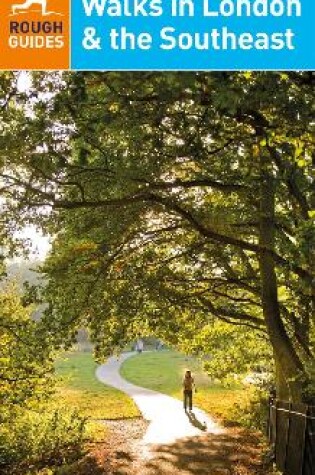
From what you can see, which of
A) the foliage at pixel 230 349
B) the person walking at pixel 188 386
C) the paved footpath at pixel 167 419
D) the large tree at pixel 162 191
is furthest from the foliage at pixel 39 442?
the person walking at pixel 188 386

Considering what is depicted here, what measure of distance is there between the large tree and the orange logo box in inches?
18.0

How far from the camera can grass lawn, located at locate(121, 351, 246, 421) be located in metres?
33.4

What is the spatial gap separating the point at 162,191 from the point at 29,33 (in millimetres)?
6457

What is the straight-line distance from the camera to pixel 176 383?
49062 mm

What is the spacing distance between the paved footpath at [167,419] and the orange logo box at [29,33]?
45.8ft

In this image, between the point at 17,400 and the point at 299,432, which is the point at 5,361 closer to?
the point at 17,400

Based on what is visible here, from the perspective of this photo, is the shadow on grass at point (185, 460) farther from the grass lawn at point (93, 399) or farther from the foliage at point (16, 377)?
the grass lawn at point (93, 399)

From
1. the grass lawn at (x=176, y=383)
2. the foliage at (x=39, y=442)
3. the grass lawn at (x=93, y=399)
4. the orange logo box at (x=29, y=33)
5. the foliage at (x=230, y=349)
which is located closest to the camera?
the orange logo box at (x=29, y=33)

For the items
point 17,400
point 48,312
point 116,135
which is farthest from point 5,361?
point 116,135

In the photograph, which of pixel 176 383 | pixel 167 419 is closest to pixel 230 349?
pixel 167 419

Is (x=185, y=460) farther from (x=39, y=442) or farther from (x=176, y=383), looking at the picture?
(x=176, y=383)

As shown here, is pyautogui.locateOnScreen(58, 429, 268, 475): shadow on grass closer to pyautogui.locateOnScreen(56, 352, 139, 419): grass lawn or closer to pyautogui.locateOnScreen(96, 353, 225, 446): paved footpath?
pyautogui.locateOnScreen(96, 353, 225, 446): paved footpath

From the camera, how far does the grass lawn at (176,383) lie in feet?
110

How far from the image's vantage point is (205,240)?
18219 millimetres
